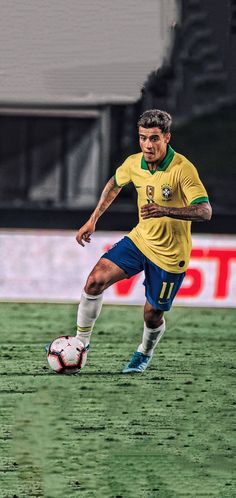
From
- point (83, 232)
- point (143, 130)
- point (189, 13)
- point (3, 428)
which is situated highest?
point (143, 130)

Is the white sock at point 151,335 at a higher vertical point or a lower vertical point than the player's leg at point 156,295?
lower

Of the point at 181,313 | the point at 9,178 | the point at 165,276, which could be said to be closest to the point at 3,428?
the point at 165,276

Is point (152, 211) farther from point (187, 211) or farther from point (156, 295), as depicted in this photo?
point (156, 295)

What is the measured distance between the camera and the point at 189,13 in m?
18.1

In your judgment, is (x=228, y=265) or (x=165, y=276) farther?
(x=228, y=265)

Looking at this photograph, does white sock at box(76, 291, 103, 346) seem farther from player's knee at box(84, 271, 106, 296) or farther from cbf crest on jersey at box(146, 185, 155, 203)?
cbf crest on jersey at box(146, 185, 155, 203)

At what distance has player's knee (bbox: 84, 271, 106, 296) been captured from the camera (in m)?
7.52

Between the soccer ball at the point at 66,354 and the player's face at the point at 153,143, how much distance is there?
1.37 metres

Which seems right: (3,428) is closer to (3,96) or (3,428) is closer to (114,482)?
(114,482)

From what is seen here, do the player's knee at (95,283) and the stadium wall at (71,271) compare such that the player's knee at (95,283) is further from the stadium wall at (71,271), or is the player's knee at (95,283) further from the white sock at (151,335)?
the stadium wall at (71,271)

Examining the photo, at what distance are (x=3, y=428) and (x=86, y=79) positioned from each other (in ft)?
42.4

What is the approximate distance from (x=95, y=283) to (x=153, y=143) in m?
1.09

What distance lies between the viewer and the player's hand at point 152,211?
6.53 metres

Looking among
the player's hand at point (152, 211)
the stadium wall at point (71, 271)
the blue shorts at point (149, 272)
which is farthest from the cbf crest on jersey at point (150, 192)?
the stadium wall at point (71, 271)
